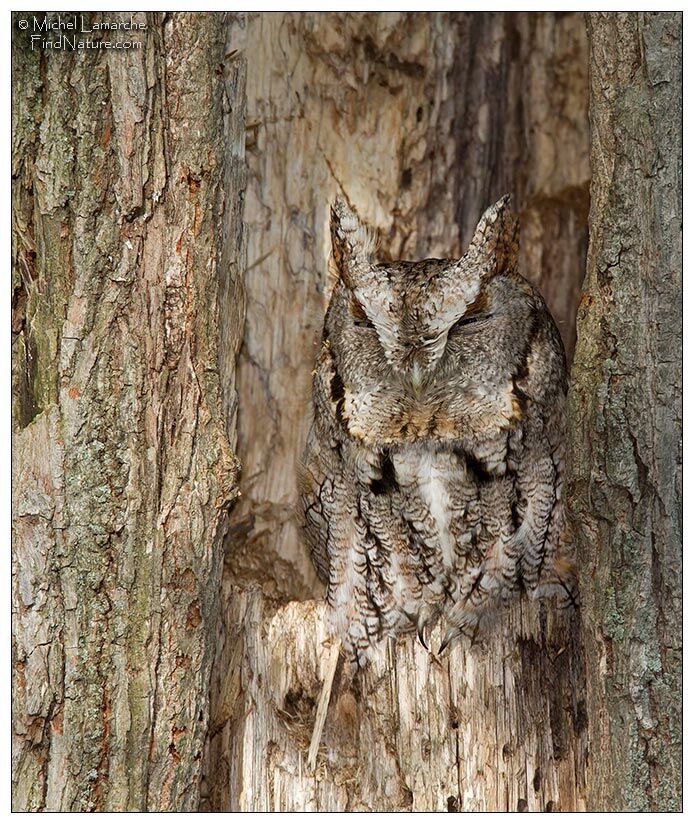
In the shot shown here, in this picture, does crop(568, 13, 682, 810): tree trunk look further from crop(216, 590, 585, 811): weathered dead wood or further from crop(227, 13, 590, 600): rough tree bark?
crop(227, 13, 590, 600): rough tree bark

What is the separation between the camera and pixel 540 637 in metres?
2.23

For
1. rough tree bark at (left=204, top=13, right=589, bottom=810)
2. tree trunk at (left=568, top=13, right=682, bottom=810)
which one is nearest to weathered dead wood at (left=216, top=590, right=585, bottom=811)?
rough tree bark at (left=204, top=13, right=589, bottom=810)

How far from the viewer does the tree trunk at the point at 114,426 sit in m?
1.98

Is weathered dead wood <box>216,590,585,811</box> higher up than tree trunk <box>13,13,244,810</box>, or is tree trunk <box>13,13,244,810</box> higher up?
tree trunk <box>13,13,244,810</box>

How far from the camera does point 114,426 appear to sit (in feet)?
6.61

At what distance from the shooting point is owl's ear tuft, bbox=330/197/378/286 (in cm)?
209

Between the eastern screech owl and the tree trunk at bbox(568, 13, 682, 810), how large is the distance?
19 cm

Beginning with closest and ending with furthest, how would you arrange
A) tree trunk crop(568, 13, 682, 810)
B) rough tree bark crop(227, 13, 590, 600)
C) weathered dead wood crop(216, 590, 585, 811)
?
1. tree trunk crop(568, 13, 682, 810)
2. weathered dead wood crop(216, 590, 585, 811)
3. rough tree bark crop(227, 13, 590, 600)

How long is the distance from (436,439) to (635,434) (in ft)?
1.50

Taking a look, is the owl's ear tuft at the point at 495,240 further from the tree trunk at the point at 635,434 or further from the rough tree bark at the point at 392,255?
the rough tree bark at the point at 392,255

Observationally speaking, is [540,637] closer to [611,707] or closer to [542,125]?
[611,707]

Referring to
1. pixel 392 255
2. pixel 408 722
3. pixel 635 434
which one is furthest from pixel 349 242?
pixel 408 722

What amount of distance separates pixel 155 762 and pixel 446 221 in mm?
1649

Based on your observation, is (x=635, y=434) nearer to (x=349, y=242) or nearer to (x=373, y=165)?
(x=349, y=242)
